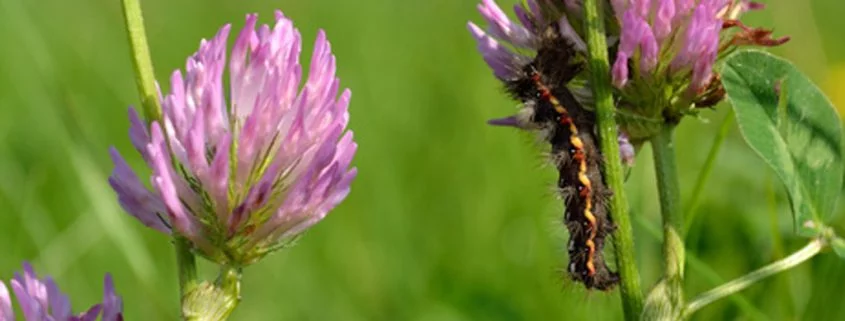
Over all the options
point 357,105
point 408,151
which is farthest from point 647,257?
point 357,105

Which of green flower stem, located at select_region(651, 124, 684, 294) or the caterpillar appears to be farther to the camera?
the caterpillar

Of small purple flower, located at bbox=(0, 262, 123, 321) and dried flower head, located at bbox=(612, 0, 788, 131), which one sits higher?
small purple flower, located at bbox=(0, 262, 123, 321)

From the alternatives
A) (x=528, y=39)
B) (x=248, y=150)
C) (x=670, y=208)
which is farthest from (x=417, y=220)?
(x=248, y=150)

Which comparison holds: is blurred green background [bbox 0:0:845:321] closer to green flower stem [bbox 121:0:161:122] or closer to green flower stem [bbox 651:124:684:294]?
green flower stem [bbox 651:124:684:294]

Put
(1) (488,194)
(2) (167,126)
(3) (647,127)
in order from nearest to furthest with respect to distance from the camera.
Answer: (2) (167,126) → (3) (647,127) → (1) (488,194)

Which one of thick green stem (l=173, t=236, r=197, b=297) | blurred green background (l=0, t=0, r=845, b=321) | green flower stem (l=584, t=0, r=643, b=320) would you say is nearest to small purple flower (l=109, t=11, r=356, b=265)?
thick green stem (l=173, t=236, r=197, b=297)

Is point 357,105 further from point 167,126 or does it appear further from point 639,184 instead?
point 167,126
